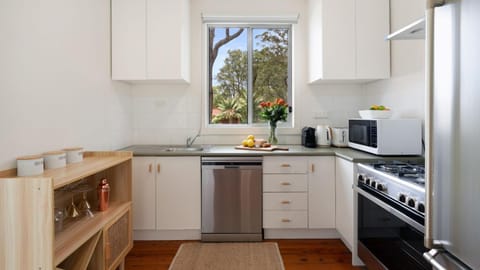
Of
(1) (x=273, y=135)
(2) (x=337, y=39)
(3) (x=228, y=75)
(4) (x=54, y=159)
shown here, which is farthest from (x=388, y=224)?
Result: (3) (x=228, y=75)

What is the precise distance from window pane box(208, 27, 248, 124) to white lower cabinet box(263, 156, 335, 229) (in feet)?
3.26

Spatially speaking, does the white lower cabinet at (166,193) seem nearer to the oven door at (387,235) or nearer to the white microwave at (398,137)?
the oven door at (387,235)

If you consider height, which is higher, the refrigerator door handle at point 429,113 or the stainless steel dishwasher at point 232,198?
the refrigerator door handle at point 429,113

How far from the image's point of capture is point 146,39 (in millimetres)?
2941

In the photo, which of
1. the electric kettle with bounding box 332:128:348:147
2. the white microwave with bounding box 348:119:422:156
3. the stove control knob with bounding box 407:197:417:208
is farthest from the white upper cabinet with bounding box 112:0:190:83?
the stove control knob with bounding box 407:197:417:208

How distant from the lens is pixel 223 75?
360 centimetres

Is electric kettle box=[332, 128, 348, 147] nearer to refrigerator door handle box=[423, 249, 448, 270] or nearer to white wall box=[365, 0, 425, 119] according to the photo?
white wall box=[365, 0, 425, 119]

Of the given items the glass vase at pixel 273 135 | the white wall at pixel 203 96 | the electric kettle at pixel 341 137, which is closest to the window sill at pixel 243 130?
the white wall at pixel 203 96

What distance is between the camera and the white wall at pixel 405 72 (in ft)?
7.88

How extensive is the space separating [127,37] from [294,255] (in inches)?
100

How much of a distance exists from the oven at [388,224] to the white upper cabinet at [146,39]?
2.02 m

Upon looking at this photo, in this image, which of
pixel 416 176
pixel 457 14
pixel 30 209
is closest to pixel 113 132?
pixel 30 209

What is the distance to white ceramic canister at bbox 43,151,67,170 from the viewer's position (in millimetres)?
1791

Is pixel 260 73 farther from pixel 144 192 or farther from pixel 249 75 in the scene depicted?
pixel 144 192
